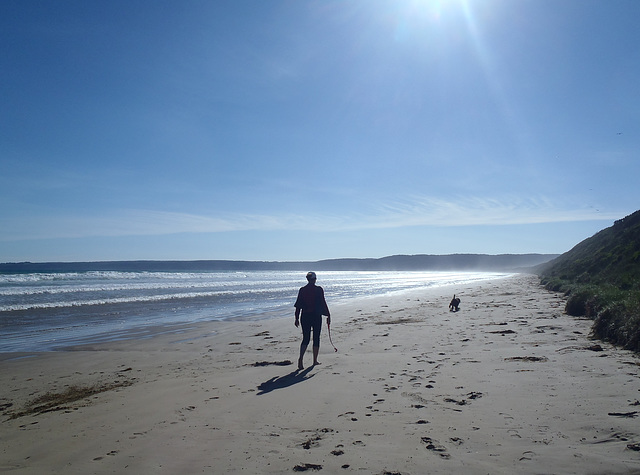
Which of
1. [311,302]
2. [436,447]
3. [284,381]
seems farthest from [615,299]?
[436,447]

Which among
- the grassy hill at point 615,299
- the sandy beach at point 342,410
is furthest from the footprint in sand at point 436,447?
the grassy hill at point 615,299

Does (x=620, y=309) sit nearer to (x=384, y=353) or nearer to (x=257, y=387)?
(x=384, y=353)

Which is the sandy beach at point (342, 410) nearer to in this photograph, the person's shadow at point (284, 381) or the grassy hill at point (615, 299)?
the person's shadow at point (284, 381)

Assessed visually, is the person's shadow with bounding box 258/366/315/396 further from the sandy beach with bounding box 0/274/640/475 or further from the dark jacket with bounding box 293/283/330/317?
the dark jacket with bounding box 293/283/330/317

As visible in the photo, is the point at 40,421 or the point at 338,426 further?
the point at 40,421

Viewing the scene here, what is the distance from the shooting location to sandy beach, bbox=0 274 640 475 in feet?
11.9

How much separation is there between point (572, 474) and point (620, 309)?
6.09 metres

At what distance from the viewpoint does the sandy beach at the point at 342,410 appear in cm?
362

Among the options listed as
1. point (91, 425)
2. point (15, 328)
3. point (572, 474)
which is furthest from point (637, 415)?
point (15, 328)

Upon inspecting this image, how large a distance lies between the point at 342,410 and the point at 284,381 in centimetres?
187

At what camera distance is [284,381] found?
6.59 m

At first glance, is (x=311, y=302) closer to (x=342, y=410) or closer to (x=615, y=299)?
(x=342, y=410)

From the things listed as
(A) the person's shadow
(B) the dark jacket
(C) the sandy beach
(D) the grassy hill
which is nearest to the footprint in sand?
(C) the sandy beach

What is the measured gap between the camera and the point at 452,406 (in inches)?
190
